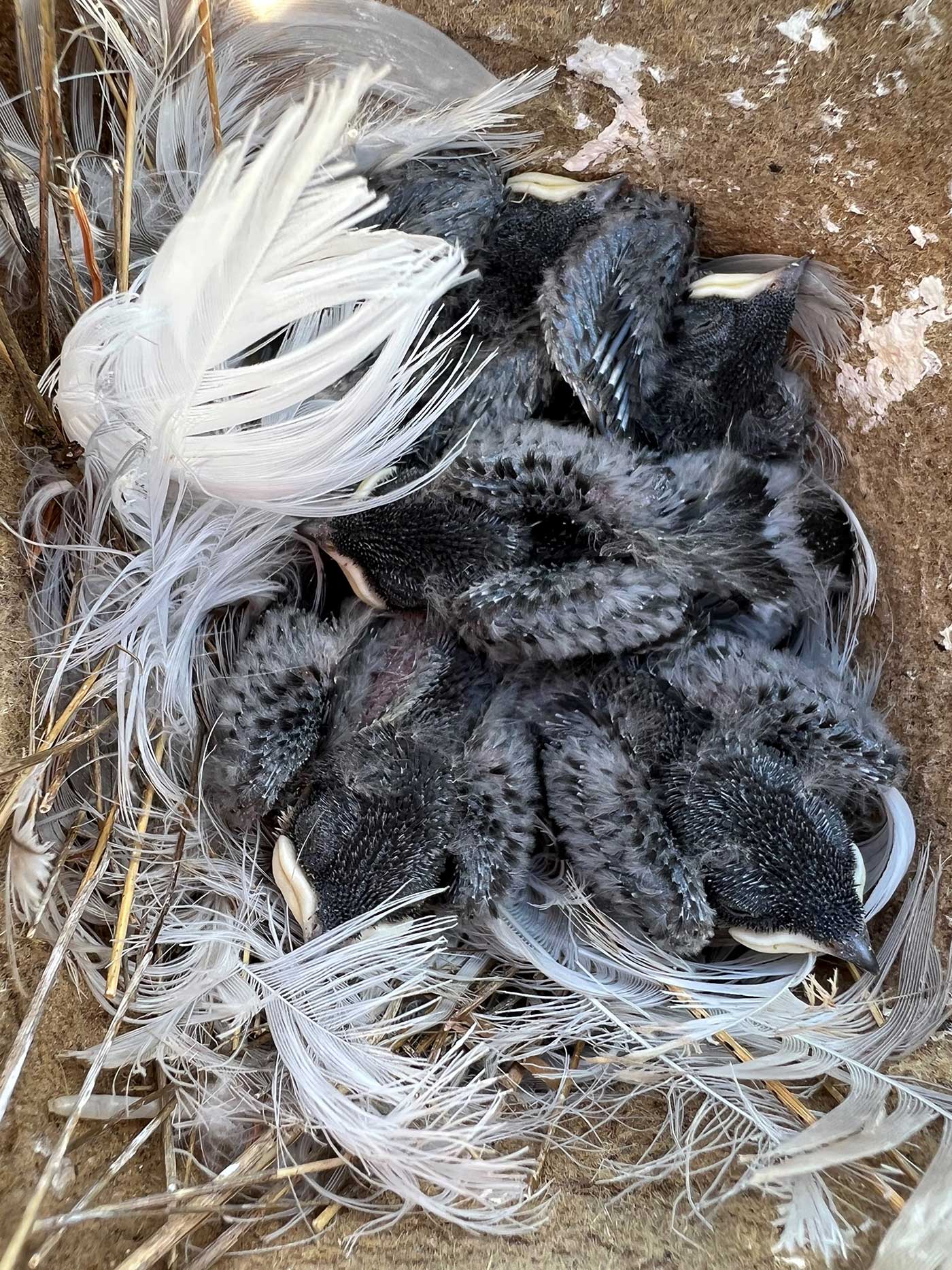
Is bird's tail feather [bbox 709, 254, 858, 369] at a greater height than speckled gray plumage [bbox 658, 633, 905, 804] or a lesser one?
greater

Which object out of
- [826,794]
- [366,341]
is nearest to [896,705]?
[826,794]

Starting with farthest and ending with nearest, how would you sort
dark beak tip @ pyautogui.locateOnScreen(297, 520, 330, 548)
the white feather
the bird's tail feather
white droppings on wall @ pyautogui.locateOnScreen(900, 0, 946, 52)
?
the bird's tail feather, dark beak tip @ pyautogui.locateOnScreen(297, 520, 330, 548), white droppings on wall @ pyautogui.locateOnScreen(900, 0, 946, 52), the white feather

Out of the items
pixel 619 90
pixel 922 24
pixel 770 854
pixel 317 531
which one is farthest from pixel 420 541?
pixel 922 24

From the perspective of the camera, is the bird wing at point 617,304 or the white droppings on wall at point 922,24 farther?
the bird wing at point 617,304

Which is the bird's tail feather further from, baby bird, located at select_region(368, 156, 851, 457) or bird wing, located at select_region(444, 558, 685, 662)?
bird wing, located at select_region(444, 558, 685, 662)

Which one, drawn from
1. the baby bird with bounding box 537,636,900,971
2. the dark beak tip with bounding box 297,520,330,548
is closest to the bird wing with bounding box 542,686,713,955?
the baby bird with bounding box 537,636,900,971

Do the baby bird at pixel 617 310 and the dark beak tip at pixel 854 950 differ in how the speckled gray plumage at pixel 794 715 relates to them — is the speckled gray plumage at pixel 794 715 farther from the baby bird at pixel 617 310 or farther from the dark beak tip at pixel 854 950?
the baby bird at pixel 617 310

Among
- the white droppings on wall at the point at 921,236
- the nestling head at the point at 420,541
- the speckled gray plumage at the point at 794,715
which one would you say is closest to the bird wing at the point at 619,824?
the speckled gray plumage at the point at 794,715

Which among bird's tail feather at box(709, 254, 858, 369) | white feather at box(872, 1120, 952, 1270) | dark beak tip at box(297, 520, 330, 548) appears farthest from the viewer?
bird's tail feather at box(709, 254, 858, 369)
